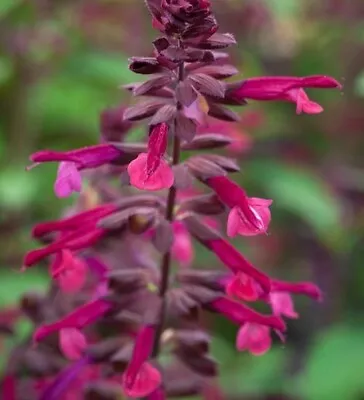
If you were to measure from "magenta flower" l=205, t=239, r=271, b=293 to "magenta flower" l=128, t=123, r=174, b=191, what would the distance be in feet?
0.60

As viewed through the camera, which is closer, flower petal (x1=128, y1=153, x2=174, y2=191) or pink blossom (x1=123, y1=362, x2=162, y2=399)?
flower petal (x1=128, y1=153, x2=174, y2=191)

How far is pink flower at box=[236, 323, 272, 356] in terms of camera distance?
1.17 meters

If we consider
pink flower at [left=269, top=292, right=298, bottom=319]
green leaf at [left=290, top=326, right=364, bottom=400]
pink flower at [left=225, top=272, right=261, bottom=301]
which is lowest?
green leaf at [left=290, top=326, right=364, bottom=400]

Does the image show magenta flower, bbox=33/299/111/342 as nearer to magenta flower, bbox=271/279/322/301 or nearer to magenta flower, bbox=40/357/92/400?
magenta flower, bbox=40/357/92/400

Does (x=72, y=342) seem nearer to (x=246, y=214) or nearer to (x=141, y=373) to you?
(x=141, y=373)

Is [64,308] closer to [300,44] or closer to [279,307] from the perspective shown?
[279,307]

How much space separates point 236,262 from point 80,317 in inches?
9.2

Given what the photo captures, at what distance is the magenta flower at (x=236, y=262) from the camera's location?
111cm

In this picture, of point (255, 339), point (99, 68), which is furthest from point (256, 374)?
point (255, 339)

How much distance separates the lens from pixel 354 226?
2.18 meters

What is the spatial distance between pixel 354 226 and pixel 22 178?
33.9 inches

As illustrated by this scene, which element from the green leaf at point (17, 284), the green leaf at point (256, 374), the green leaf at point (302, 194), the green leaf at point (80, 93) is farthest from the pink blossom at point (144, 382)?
the green leaf at point (80, 93)

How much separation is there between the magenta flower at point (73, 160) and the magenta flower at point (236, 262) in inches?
7.2

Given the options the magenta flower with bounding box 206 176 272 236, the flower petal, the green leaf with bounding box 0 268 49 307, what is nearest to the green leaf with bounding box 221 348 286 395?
the green leaf with bounding box 0 268 49 307
